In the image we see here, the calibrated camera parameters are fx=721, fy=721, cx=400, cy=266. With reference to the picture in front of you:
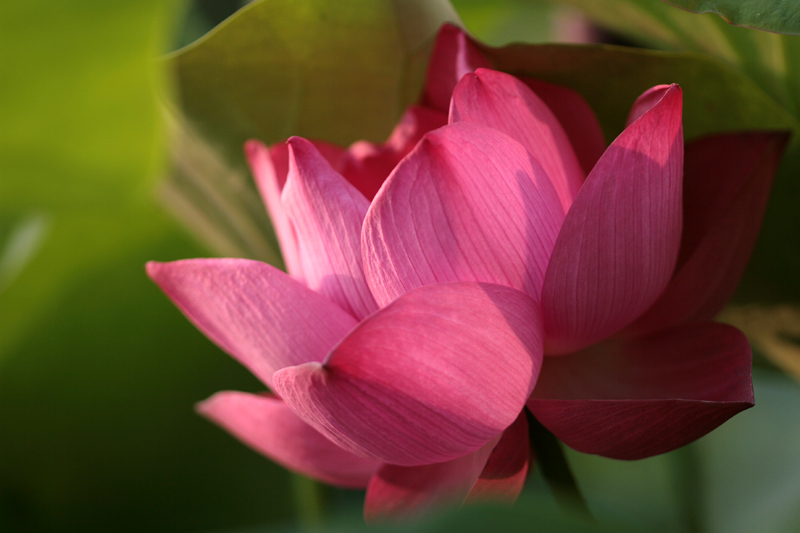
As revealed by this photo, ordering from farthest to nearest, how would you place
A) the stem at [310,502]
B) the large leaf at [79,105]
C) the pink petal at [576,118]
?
the stem at [310,502] < the pink petal at [576,118] < the large leaf at [79,105]

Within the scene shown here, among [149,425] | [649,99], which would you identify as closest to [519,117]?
[649,99]

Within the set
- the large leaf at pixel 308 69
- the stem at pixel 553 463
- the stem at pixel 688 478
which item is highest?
the large leaf at pixel 308 69

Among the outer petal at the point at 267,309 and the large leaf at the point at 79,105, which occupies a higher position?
the large leaf at the point at 79,105

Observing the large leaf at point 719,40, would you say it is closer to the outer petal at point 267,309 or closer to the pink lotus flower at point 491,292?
the pink lotus flower at point 491,292

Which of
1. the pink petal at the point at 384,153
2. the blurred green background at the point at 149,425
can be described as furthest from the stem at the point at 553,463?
the pink petal at the point at 384,153

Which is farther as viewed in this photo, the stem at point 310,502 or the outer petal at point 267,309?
the stem at point 310,502

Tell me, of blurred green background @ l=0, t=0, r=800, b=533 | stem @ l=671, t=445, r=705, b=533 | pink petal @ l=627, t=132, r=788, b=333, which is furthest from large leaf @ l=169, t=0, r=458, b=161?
stem @ l=671, t=445, r=705, b=533

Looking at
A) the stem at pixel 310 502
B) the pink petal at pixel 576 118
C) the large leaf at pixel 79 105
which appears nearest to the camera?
the large leaf at pixel 79 105

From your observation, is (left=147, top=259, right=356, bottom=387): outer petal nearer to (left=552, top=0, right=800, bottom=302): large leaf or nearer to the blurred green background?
the blurred green background

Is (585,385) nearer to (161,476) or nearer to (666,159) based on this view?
(666,159)

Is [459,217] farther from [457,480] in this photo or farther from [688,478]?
[688,478]
